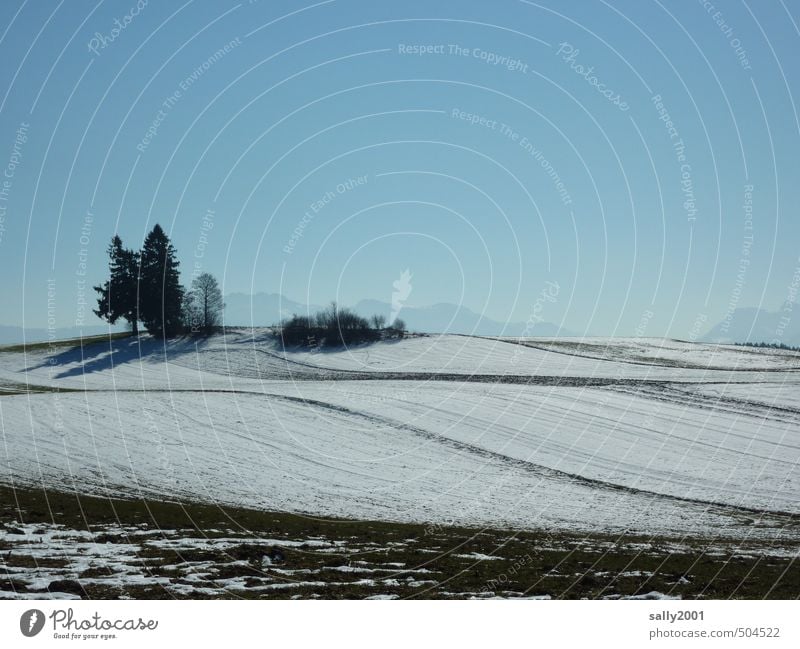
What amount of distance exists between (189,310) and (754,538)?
205 ft

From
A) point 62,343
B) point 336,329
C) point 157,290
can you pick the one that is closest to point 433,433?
point 336,329

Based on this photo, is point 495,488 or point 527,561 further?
point 495,488

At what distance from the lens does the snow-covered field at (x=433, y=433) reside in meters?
27.4

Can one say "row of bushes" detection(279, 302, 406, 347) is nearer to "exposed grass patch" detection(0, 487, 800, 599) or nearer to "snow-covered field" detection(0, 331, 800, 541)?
"snow-covered field" detection(0, 331, 800, 541)

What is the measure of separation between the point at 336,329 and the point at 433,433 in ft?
105

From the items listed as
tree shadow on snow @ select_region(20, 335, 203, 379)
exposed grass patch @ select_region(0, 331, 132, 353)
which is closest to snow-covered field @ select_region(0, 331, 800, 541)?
tree shadow on snow @ select_region(20, 335, 203, 379)

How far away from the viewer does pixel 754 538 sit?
75.6 feet

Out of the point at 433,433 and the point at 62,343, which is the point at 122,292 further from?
the point at 433,433

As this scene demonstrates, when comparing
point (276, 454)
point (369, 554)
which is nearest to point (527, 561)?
point (369, 554)

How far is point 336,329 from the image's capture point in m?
70.2

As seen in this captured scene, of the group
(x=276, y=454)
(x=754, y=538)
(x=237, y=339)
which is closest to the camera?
(x=754, y=538)

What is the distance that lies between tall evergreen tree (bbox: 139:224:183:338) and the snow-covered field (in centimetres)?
614

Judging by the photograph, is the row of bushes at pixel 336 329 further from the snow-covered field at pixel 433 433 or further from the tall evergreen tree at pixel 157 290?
the tall evergreen tree at pixel 157 290
